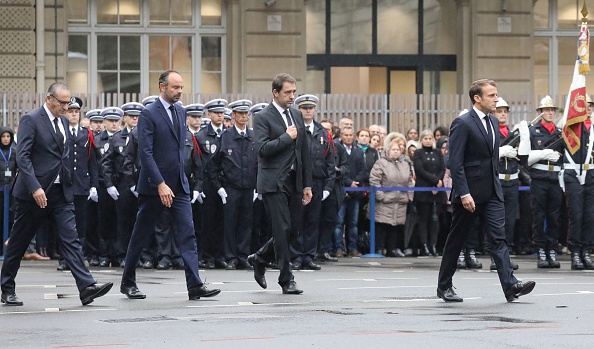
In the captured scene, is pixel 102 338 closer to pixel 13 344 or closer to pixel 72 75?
pixel 13 344

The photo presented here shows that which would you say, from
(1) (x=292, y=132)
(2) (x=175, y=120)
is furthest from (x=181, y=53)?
(2) (x=175, y=120)

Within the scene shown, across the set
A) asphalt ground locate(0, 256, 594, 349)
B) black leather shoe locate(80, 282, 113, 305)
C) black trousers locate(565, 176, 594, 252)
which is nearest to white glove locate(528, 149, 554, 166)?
black trousers locate(565, 176, 594, 252)

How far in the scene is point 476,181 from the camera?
12805 mm

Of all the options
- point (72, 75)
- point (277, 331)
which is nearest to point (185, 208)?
point (277, 331)

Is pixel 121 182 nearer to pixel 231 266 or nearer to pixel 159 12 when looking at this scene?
pixel 231 266

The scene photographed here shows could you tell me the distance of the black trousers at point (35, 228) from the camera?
40.9 feet

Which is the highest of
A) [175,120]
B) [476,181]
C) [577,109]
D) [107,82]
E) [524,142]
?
[107,82]

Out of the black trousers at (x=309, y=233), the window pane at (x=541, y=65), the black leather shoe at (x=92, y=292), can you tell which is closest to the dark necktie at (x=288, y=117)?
the black leather shoe at (x=92, y=292)

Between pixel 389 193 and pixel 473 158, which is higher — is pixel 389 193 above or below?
below

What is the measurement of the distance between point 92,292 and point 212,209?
20.4 ft

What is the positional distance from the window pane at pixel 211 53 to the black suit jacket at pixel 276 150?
15278mm

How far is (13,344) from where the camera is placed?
376 inches

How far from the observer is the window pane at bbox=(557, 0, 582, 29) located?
96.9 ft

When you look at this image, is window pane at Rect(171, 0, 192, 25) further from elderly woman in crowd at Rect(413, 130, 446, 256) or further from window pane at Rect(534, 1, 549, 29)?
elderly woman in crowd at Rect(413, 130, 446, 256)
